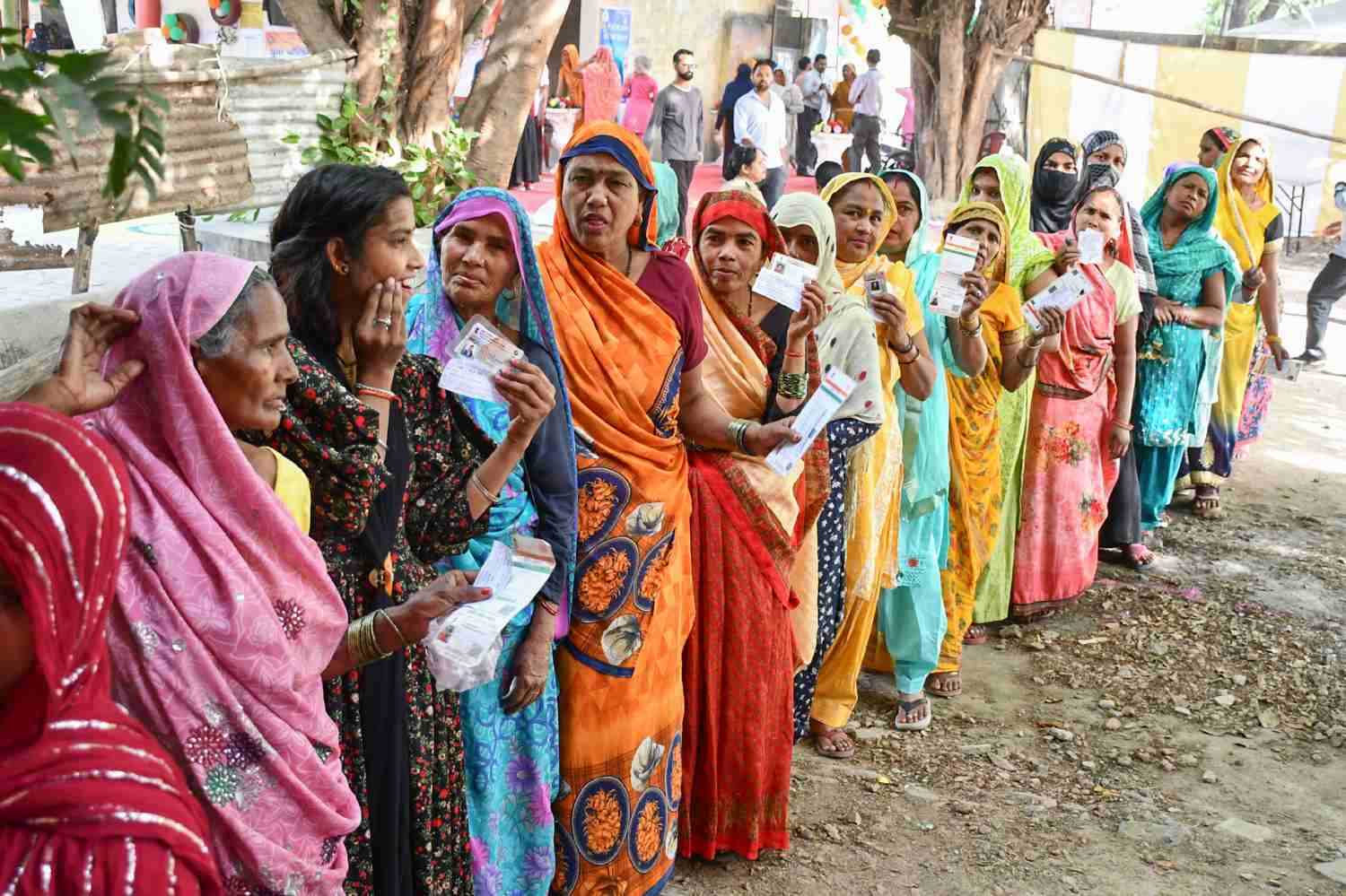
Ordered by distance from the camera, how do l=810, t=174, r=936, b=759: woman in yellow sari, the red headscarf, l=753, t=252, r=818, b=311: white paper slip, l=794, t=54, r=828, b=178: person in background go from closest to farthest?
1. the red headscarf
2. l=753, t=252, r=818, b=311: white paper slip
3. l=810, t=174, r=936, b=759: woman in yellow sari
4. l=794, t=54, r=828, b=178: person in background

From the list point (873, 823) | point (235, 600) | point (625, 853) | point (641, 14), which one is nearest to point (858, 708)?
point (873, 823)

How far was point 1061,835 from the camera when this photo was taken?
156 inches

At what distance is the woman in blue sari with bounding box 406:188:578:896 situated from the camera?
8.79 feet

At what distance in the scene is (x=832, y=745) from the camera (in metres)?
4.35

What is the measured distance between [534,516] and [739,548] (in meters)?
0.84

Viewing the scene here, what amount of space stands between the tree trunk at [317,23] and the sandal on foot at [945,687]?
3332mm

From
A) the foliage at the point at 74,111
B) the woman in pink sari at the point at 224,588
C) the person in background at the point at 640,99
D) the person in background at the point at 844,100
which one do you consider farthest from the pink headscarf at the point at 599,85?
the foliage at the point at 74,111

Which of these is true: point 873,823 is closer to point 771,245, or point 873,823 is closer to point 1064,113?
point 771,245

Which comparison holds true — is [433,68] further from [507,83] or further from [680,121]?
[680,121]

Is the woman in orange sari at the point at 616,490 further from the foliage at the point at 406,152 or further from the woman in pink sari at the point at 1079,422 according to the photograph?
the woman in pink sari at the point at 1079,422

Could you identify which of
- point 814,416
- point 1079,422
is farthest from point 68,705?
point 1079,422

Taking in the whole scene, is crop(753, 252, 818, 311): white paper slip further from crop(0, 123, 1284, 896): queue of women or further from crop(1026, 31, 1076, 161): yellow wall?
crop(1026, 31, 1076, 161): yellow wall

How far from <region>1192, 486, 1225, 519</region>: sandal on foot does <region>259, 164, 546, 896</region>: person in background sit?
578 centimetres

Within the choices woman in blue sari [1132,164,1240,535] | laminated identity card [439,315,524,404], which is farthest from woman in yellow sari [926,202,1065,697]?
laminated identity card [439,315,524,404]
